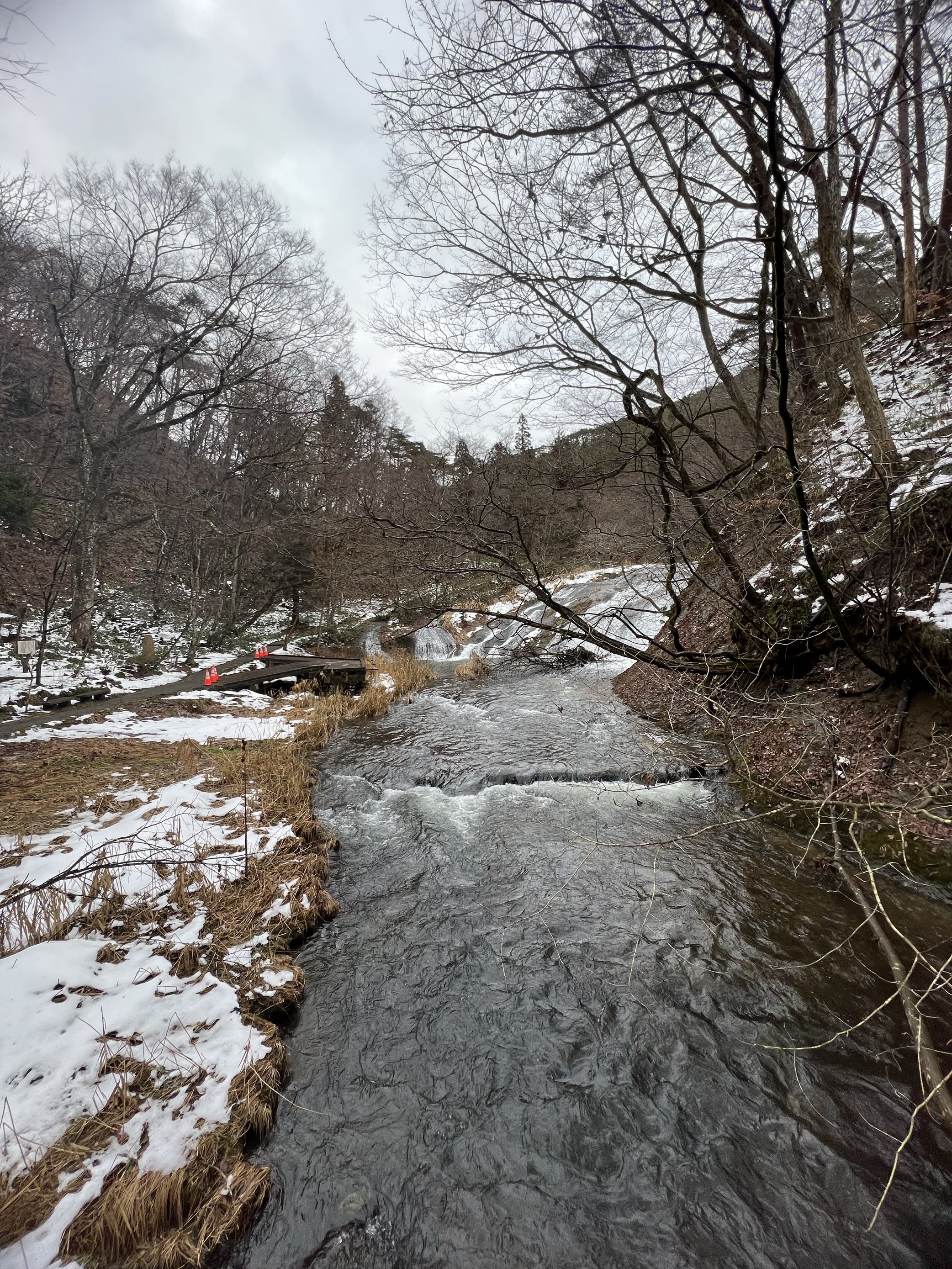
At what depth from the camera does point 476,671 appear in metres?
13.2

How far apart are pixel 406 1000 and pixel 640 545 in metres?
4.06

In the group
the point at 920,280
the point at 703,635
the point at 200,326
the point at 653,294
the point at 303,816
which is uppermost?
the point at 200,326

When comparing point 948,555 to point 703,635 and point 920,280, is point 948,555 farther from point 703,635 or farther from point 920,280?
point 920,280

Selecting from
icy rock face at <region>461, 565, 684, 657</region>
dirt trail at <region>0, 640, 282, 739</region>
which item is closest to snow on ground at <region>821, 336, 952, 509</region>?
icy rock face at <region>461, 565, 684, 657</region>

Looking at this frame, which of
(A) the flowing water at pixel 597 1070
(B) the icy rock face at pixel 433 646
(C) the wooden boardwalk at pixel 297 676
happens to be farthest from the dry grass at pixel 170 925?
(B) the icy rock face at pixel 433 646

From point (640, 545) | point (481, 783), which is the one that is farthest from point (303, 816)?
point (640, 545)

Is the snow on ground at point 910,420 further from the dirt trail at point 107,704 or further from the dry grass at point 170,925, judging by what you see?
the dirt trail at point 107,704

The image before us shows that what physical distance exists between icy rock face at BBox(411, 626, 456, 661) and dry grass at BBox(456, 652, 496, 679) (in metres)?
3.43

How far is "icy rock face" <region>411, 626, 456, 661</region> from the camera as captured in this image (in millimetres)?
17344

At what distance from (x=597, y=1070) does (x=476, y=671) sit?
1053 cm

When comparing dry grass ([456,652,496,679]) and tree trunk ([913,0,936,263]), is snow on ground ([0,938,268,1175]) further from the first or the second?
dry grass ([456,652,496,679])

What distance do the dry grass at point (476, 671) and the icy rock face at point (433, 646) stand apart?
11.2 feet

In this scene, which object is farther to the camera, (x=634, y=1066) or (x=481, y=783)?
(x=481, y=783)

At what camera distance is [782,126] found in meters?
3.36
